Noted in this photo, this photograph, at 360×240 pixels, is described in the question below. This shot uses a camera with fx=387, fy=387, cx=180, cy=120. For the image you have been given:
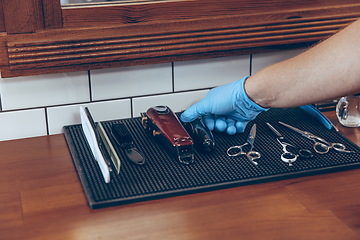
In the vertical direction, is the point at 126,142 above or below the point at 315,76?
below

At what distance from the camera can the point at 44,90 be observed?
40.0 inches

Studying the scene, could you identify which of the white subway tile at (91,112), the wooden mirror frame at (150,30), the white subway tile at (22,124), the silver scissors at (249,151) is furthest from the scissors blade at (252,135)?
the white subway tile at (22,124)

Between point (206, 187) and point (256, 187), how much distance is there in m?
0.10

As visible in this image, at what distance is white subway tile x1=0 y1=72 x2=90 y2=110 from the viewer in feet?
3.24

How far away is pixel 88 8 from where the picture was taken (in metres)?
0.98

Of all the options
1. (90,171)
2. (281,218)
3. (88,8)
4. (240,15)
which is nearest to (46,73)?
(88,8)

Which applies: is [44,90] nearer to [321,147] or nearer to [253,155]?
[253,155]

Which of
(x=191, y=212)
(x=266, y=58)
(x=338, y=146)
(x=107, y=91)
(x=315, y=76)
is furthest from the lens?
(x=266, y=58)

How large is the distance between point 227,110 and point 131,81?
286 millimetres

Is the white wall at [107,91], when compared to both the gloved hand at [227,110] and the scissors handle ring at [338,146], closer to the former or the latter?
the gloved hand at [227,110]

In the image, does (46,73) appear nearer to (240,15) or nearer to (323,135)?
(240,15)

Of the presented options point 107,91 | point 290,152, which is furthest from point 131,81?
point 290,152

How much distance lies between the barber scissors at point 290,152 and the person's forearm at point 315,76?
9 cm

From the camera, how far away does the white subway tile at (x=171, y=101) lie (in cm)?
112
